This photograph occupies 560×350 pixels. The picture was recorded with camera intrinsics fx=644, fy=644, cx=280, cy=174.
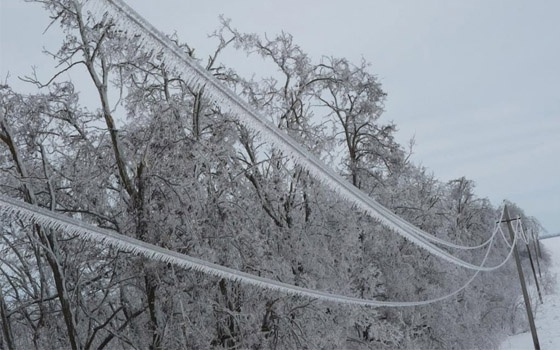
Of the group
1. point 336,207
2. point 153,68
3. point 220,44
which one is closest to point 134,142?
point 153,68

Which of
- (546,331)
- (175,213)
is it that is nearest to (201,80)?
(175,213)

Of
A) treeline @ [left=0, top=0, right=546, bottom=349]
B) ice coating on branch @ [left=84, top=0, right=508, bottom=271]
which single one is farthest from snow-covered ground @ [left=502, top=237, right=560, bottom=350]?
ice coating on branch @ [left=84, top=0, right=508, bottom=271]

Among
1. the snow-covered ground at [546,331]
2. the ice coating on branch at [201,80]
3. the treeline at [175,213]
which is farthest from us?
the snow-covered ground at [546,331]

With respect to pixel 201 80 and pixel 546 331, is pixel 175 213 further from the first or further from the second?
pixel 546 331

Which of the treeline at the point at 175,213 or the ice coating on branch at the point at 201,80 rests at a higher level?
the treeline at the point at 175,213

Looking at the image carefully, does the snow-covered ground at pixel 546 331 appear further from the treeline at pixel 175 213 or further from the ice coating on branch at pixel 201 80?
the ice coating on branch at pixel 201 80

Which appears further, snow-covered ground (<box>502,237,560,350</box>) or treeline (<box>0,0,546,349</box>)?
snow-covered ground (<box>502,237,560,350</box>)

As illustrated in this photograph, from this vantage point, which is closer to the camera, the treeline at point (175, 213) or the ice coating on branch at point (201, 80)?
the ice coating on branch at point (201, 80)

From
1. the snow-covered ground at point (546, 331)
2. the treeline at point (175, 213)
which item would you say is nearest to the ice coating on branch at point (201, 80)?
the treeline at point (175, 213)

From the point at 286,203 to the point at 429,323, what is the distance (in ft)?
21.1

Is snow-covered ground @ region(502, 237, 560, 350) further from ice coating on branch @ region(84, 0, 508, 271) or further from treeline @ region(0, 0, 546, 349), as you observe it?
ice coating on branch @ region(84, 0, 508, 271)

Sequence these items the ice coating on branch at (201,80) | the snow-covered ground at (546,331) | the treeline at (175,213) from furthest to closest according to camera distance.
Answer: the snow-covered ground at (546,331), the treeline at (175,213), the ice coating on branch at (201,80)

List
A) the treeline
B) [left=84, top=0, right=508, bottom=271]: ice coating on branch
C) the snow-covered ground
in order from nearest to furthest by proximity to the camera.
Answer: [left=84, top=0, right=508, bottom=271]: ice coating on branch, the treeline, the snow-covered ground

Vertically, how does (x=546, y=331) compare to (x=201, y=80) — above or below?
above
